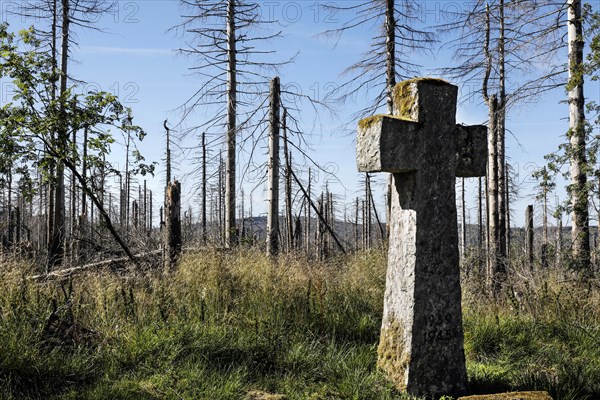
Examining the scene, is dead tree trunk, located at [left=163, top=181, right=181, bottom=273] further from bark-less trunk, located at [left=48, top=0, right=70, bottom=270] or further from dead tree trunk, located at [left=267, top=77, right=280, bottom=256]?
bark-less trunk, located at [left=48, top=0, right=70, bottom=270]

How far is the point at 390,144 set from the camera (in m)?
4.69

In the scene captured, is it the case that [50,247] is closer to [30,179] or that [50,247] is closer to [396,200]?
[30,179]

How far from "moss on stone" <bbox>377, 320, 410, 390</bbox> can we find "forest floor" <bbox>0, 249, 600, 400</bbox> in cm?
13

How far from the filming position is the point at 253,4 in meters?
15.2

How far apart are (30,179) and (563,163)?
36.3 ft

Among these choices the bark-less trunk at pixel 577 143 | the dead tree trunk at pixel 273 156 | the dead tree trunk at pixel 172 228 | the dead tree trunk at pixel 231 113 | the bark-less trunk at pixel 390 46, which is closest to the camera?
the dead tree trunk at pixel 172 228

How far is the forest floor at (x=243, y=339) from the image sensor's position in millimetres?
4520

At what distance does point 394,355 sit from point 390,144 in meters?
2.08

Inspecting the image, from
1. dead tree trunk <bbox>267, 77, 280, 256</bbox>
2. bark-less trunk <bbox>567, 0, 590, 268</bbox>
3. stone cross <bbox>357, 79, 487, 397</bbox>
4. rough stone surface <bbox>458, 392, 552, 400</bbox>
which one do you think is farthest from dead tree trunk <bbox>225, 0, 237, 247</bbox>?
rough stone surface <bbox>458, 392, 552, 400</bbox>

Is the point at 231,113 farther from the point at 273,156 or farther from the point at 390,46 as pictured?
the point at 390,46

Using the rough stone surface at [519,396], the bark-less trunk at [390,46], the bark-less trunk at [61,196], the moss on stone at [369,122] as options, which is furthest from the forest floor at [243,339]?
the bark-less trunk at [61,196]

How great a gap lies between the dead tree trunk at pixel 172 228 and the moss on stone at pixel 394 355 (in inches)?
187

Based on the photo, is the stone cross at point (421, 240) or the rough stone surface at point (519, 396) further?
the stone cross at point (421, 240)

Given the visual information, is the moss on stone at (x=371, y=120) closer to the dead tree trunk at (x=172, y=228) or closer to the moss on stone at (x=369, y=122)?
the moss on stone at (x=369, y=122)
